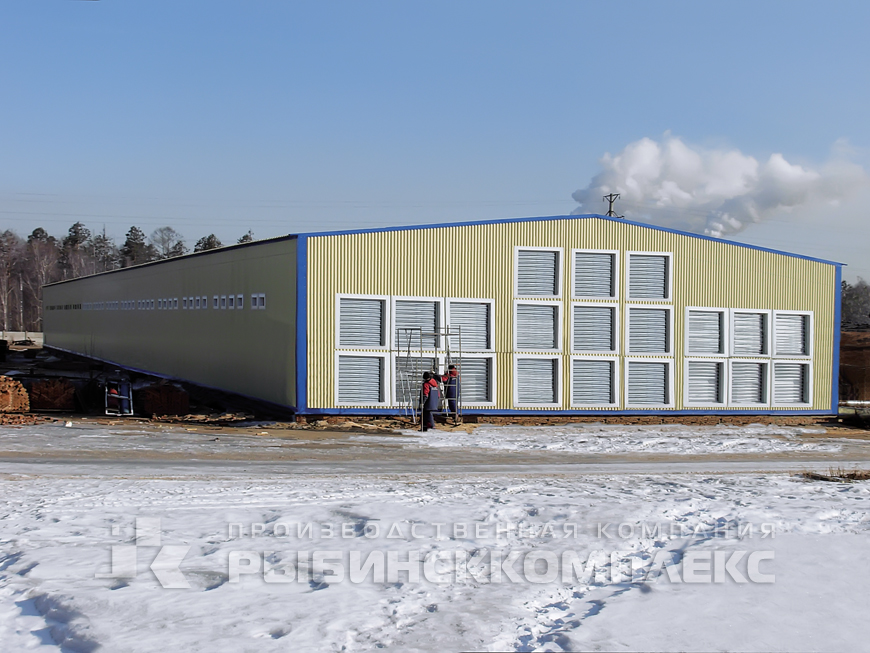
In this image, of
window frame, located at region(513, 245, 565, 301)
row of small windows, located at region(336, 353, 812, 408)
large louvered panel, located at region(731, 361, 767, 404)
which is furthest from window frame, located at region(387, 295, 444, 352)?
large louvered panel, located at region(731, 361, 767, 404)

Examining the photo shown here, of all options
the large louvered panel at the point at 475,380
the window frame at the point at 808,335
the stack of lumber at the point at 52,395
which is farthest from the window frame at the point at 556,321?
the stack of lumber at the point at 52,395

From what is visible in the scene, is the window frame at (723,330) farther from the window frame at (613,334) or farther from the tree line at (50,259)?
the tree line at (50,259)

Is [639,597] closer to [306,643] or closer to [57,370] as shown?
[306,643]

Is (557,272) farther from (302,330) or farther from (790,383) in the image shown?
(790,383)

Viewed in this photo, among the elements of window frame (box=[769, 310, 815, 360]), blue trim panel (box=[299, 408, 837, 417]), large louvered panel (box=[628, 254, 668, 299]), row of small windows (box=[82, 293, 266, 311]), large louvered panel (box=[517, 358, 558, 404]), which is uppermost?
large louvered panel (box=[628, 254, 668, 299])

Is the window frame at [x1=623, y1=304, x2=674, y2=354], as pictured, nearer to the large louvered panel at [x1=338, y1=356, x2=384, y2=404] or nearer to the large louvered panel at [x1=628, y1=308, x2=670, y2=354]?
the large louvered panel at [x1=628, y1=308, x2=670, y2=354]

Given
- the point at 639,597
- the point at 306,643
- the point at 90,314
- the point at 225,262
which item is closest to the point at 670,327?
the point at 225,262

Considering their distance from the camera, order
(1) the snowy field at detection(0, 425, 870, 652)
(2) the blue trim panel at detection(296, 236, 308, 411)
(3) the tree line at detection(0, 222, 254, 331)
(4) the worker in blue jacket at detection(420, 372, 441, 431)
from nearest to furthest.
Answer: (1) the snowy field at detection(0, 425, 870, 652)
(4) the worker in blue jacket at detection(420, 372, 441, 431)
(2) the blue trim panel at detection(296, 236, 308, 411)
(3) the tree line at detection(0, 222, 254, 331)

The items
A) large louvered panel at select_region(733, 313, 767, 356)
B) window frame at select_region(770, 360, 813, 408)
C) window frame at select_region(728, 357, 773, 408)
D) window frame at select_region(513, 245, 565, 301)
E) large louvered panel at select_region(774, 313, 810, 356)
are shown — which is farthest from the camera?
large louvered panel at select_region(774, 313, 810, 356)

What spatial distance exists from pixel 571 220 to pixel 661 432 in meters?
6.55

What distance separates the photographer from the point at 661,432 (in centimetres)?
2234

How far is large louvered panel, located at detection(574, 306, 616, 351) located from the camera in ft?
78.0

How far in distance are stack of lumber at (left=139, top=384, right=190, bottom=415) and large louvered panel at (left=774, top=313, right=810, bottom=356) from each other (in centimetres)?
1806

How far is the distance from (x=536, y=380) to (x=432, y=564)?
15.5 meters
